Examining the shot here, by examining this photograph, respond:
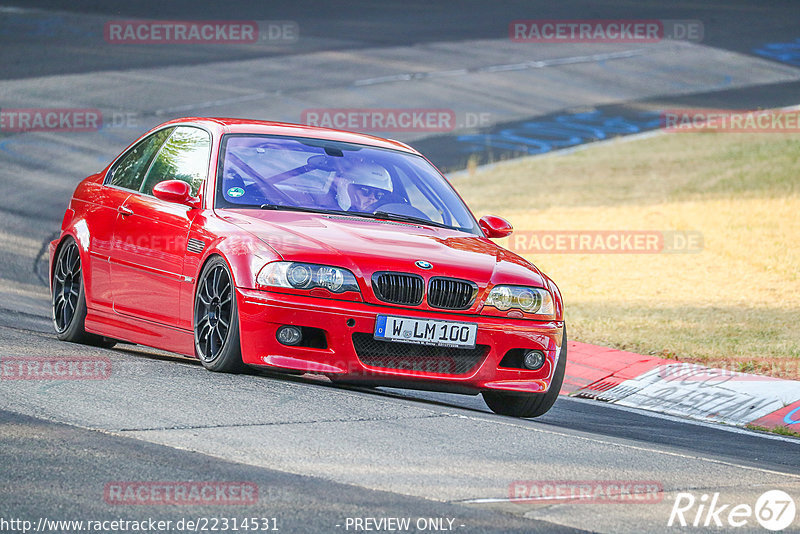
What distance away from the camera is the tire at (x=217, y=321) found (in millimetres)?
7406

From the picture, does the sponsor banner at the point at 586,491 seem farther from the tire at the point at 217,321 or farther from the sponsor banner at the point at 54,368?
the sponsor banner at the point at 54,368

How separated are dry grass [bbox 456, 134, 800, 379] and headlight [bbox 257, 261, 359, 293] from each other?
16.3 ft

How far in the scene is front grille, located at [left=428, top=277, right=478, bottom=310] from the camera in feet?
24.4

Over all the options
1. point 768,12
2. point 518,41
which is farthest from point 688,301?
point 768,12

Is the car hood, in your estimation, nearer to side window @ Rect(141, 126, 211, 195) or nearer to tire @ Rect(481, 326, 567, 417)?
tire @ Rect(481, 326, 567, 417)

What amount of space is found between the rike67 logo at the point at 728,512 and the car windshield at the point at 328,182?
3.20 m

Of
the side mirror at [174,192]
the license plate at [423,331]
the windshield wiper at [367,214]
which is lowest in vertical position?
the license plate at [423,331]

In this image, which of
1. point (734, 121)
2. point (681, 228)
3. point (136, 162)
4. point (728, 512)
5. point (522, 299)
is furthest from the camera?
point (734, 121)

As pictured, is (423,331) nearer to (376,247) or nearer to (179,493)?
(376,247)

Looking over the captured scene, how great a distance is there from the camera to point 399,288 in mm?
7375

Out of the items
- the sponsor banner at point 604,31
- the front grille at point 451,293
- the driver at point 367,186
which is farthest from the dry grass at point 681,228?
the sponsor banner at point 604,31

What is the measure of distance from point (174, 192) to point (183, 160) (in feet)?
2.46

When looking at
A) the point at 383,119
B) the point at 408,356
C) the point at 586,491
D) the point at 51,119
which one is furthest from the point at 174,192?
the point at 383,119

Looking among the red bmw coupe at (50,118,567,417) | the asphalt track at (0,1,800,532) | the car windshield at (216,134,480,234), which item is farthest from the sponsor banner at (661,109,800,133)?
the car windshield at (216,134,480,234)
